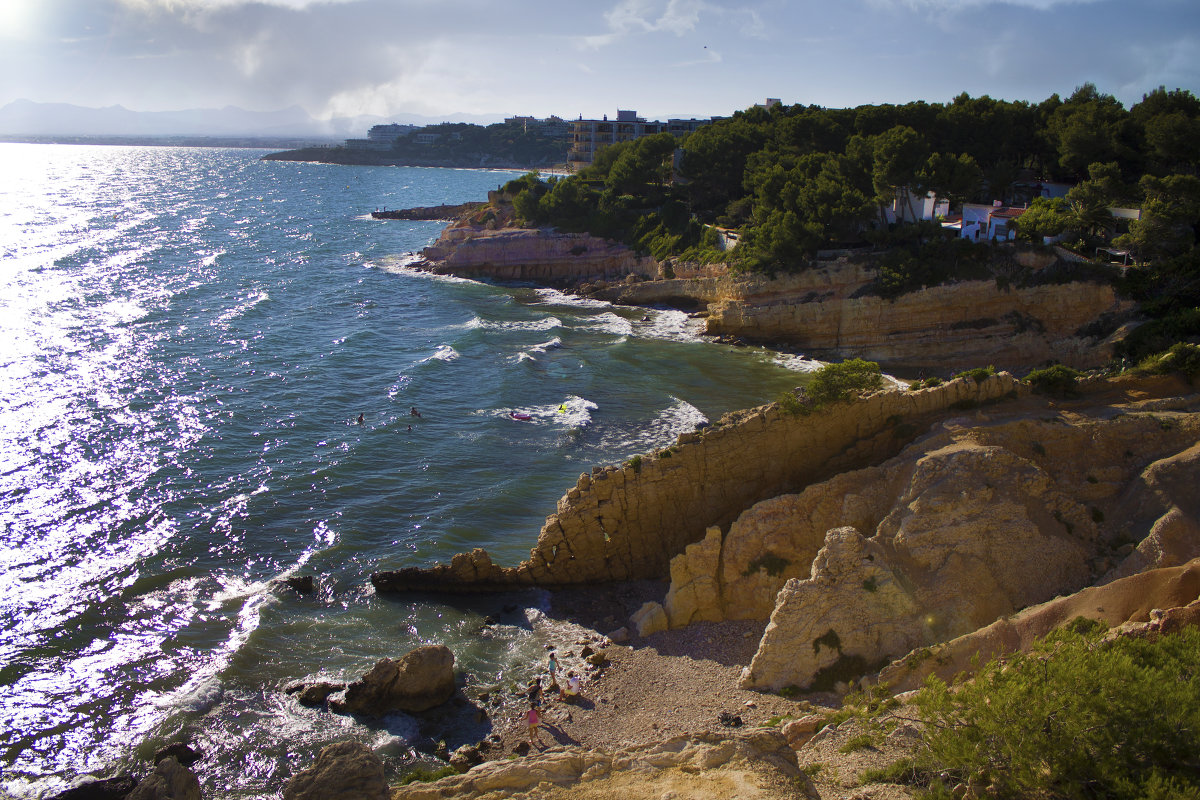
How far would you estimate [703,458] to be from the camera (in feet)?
89.3

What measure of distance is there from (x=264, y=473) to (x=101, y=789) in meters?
19.8

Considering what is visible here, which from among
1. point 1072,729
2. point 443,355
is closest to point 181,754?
point 1072,729

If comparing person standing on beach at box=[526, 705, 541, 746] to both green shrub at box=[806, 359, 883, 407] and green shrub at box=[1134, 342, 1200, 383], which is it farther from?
green shrub at box=[1134, 342, 1200, 383]

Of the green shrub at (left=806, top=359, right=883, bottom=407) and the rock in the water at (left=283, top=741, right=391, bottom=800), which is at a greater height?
the green shrub at (left=806, top=359, right=883, bottom=407)

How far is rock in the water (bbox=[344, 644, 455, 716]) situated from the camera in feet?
75.0

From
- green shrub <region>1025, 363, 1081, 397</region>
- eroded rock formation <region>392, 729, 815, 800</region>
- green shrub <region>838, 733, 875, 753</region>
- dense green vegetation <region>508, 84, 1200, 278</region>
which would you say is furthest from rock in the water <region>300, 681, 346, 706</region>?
dense green vegetation <region>508, 84, 1200, 278</region>

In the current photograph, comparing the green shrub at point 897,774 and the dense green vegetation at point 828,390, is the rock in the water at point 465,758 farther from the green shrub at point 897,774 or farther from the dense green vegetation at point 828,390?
the dense green vegetation at point 828,390

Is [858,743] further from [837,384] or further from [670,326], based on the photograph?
[670,326]

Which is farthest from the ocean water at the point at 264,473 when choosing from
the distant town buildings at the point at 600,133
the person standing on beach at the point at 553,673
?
the distant town buildings at the point at 600,133

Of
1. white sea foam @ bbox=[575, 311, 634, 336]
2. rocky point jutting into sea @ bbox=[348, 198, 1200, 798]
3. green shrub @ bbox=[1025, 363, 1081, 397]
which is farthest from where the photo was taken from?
white sea foam @ bbox=[575, 311, 634, 336]

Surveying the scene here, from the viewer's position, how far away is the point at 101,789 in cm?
1939

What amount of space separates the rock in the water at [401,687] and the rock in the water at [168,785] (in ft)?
16.6

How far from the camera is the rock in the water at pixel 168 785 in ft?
56.0

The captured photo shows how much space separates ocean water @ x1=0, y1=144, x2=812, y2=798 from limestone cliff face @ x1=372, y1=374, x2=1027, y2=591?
5.82 feet
